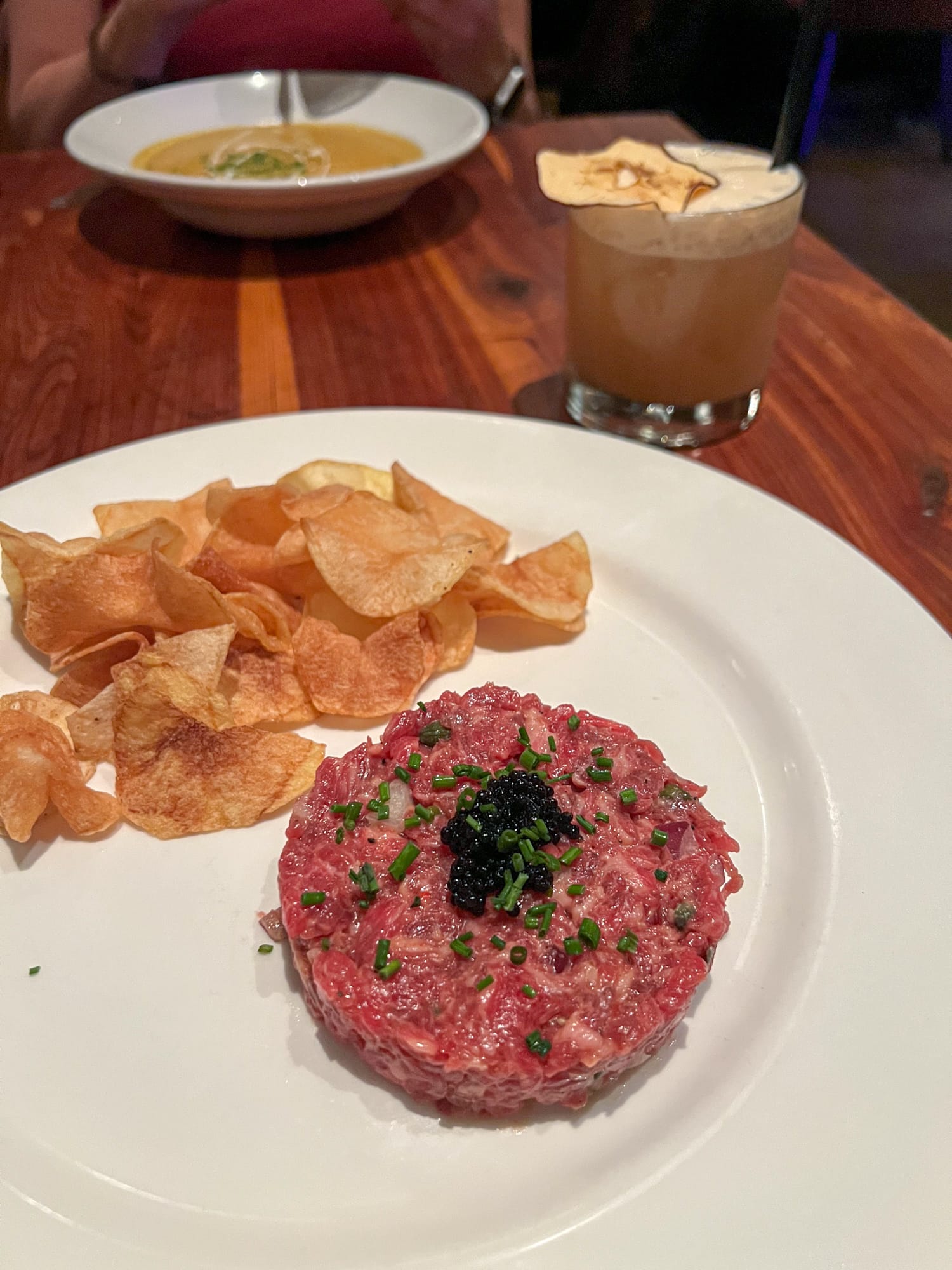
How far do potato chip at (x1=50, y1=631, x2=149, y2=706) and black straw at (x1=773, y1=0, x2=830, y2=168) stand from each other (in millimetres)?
1768

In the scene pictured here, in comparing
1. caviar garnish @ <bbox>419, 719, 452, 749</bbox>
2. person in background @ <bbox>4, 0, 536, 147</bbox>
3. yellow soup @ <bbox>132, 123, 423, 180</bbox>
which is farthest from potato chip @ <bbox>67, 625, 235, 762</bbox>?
person in background @ <bbox>4, 0, 536, 147</bbox>

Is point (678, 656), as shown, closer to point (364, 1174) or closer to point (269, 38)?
point (364, 1174)

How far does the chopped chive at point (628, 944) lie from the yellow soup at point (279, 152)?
9.11 feet

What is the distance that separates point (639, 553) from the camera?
2027 mm

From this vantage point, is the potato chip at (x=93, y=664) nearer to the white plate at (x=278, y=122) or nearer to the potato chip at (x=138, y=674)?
the potato chip at (x=138, y=674)

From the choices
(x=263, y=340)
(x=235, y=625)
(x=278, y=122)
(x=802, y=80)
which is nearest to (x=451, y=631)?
(x=235, y=625)

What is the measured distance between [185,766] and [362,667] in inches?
14.1

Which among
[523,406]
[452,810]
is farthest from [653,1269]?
Answer: [523,406]

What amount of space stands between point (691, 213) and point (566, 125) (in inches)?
98.0

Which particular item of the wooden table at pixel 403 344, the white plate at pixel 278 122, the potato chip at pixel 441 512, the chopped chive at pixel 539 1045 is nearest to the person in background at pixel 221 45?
the white plate at pixel 278 122

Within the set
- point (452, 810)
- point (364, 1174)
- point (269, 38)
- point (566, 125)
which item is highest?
point (269, 38)

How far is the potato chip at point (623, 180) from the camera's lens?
2.04 meters

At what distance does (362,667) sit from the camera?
1742 mm

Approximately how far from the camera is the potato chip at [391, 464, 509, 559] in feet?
6.45
